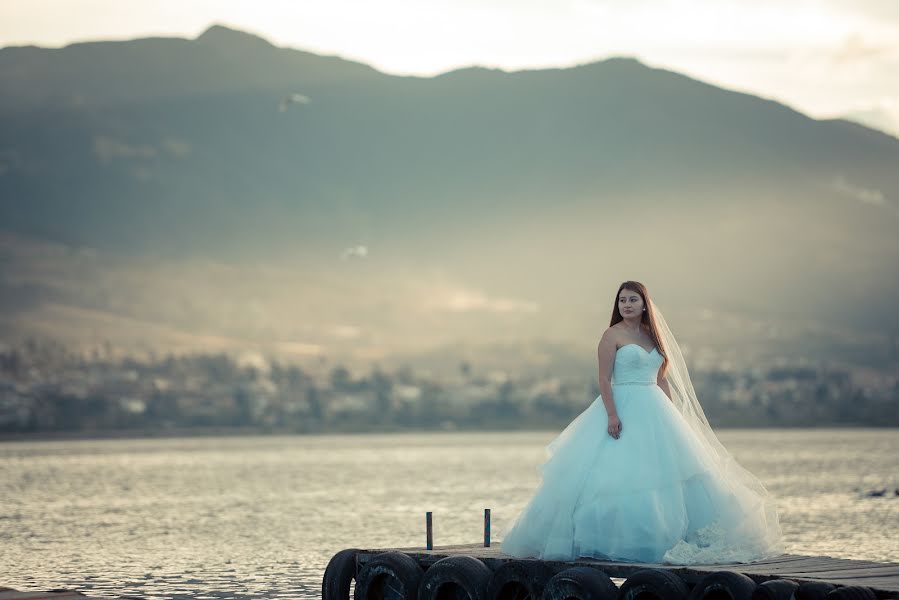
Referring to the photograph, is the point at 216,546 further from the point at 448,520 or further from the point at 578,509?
the point at 578,509

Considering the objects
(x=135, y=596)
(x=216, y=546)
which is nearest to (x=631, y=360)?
(x=135, y=596)

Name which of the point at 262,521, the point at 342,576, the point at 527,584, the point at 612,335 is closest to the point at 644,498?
the point at 527,584

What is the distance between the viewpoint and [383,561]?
63.0 ft

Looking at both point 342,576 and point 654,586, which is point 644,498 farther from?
point 342,576

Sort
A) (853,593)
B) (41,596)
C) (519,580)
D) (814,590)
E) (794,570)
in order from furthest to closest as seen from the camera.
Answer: (41,596), (519,580), (794,570), (814,590), (853,593)

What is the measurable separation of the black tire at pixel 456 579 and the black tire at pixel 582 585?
Answer: 1.38 metres

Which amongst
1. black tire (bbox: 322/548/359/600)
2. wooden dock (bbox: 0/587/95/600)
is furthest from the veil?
wooden dock (bbox: 0/587/95/600)

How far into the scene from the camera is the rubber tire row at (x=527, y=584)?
14.8m

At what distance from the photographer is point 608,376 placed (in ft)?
56.3

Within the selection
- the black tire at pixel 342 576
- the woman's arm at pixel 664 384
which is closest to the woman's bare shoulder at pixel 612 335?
the woman's arm at pixel 664 384

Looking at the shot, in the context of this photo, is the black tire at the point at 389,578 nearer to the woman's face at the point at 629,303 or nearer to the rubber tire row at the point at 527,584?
the rubber tire row at the point at 527,584

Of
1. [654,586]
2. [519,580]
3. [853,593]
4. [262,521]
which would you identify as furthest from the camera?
[262,521]

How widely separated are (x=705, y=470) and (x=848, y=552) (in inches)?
1152

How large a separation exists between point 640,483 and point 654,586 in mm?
1453
